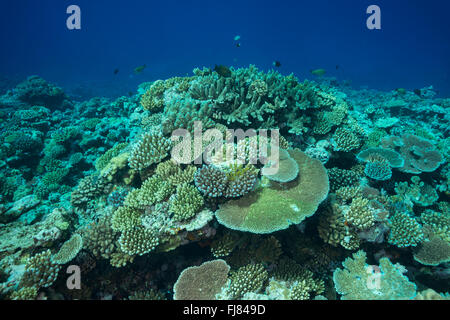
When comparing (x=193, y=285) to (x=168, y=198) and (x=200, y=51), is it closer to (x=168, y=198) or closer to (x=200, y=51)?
(x=168, y=198)

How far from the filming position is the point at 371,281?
12.4ft

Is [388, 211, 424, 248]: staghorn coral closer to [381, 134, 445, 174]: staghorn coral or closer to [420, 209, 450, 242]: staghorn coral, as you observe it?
[420, 209, 450, 242]: staghorn coral

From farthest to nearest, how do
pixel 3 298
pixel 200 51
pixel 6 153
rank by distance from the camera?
pixel 200 51, pixel 6 153, pixel 3 298

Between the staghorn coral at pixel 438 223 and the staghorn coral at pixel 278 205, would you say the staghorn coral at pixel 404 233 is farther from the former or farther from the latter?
the staghorn coral at pixel 278 205

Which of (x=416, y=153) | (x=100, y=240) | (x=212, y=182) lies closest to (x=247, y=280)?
(x=212, y=182)

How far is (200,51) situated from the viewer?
112688 mm

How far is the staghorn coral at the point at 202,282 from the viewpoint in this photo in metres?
3.57

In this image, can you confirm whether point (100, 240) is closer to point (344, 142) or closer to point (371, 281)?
point (371, 281)

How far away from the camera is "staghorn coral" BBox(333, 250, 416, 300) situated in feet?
11.6

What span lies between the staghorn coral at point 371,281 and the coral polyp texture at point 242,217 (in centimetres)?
2

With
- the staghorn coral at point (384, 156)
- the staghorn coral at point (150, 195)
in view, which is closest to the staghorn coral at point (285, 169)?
the staghorn coral at point (150, 195)

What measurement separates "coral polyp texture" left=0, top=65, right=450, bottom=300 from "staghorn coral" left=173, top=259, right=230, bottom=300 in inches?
0.7
